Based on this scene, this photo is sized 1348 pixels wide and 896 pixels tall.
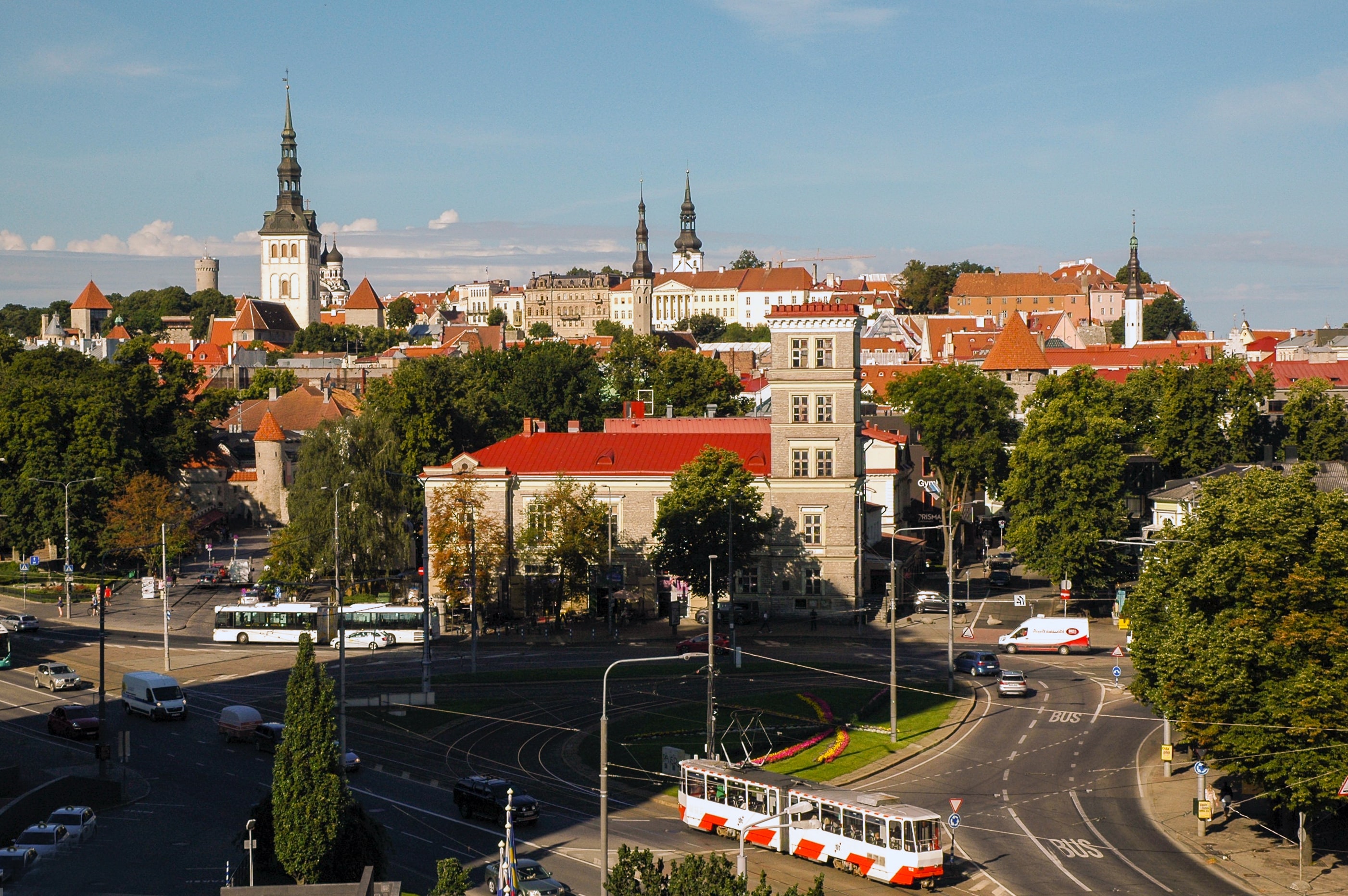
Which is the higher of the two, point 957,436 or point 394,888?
point 957,436

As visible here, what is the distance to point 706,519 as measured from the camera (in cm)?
7531

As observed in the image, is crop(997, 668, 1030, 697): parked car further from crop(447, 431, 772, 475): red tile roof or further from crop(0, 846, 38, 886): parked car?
crop(0, 846, 38, 886): parked car

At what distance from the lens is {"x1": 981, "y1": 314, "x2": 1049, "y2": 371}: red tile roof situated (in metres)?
133

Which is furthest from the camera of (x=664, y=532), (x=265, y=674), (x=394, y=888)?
(x=664, y=532)

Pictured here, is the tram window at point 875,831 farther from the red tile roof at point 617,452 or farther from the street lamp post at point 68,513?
the street lamp post at point 68,513

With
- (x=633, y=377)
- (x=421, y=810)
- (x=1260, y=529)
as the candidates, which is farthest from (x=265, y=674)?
(x=633, y=377)

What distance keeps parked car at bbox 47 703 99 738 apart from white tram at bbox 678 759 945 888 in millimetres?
25002

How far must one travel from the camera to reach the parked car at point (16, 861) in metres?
40.8

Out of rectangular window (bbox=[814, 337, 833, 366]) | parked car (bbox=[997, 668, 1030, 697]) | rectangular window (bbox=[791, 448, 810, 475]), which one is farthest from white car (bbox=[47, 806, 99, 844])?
rectangular window (bbox=[814, 337, 833, 366])

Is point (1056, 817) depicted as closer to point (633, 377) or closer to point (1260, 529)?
point (1260, 529)

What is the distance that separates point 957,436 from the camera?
108438 millimetres

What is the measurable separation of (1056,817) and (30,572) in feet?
241

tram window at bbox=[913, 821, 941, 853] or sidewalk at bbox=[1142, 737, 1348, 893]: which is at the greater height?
tram window at bbox=[913, 821, 941, 853]

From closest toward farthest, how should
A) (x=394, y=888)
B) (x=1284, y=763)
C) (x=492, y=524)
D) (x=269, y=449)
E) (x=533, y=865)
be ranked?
(x=394, y=888)
(x=533, y=865)
(x=1284, y=763)
(x=492, y=524)
(x=269, y=449)
